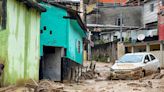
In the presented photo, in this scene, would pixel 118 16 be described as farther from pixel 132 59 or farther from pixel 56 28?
pixel 56 28

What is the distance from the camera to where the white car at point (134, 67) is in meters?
22.8

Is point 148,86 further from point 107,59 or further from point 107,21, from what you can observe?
point 107,21

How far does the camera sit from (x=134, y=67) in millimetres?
22766

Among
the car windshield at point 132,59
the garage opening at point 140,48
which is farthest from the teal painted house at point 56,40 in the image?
the garage opening at point 140,48

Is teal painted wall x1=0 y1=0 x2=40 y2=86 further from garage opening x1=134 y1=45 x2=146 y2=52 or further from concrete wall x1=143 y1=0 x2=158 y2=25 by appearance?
concrete wall x1=143 y1=0 x2=158 y2=25

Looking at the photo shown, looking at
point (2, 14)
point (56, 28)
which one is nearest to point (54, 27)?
point (56, 28)

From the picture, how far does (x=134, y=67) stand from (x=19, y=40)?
10231 millimetres

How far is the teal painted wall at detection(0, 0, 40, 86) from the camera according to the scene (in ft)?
42.9

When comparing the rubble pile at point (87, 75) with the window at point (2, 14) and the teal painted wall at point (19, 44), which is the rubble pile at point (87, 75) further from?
the window at point (2, 14)

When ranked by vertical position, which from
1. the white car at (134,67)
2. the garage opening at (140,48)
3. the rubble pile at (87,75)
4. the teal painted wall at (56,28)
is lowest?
the rubble pile at (87,75)

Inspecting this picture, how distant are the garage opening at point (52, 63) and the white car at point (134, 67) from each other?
4.11 meters

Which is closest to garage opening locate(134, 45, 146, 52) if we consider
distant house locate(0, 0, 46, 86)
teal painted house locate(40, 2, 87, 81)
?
teal painted house locate(40, 2, 87, 81)

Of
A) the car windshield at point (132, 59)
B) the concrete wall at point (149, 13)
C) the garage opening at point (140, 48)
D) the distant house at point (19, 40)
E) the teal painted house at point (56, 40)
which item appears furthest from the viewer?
the concrete wall at point (149, 13)

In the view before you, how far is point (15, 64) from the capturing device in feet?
45.5
